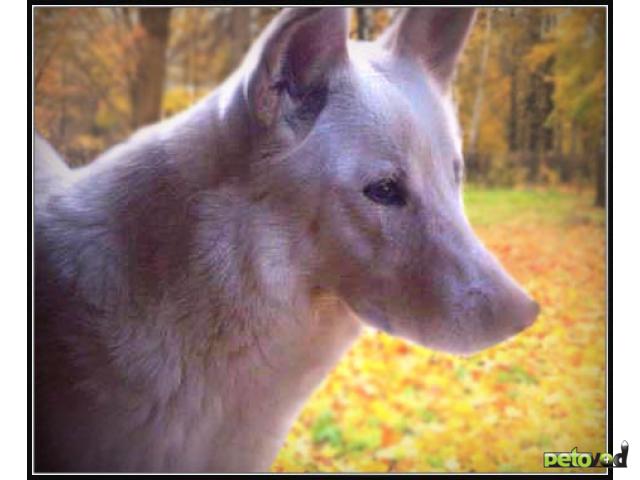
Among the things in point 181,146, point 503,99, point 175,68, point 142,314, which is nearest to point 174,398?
point 142,314

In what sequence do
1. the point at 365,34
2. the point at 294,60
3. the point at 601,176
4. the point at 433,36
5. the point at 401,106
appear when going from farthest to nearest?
the point at 601,176
the point at 365,34
the point at 433,36
the point at 401,106
the point at 294,60

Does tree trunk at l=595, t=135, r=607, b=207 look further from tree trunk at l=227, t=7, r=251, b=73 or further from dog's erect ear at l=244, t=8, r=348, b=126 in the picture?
tree trunk at l=227, t=7, r=251, b=73

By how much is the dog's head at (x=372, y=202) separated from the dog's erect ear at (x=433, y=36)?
25 centimetres

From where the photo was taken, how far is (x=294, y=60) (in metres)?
2.06

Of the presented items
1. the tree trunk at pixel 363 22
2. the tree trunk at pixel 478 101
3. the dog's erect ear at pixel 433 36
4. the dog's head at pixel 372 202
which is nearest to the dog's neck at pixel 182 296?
the dog's head at pixel 372 202

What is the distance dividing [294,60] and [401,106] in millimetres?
377

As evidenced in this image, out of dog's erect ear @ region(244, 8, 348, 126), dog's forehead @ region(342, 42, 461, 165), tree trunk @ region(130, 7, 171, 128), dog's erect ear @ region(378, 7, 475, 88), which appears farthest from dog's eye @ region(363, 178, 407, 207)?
tree trunk @ region(130, 7, 171, 128)

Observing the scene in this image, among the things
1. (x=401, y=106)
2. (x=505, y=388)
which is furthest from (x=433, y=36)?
(x=505, y=388)

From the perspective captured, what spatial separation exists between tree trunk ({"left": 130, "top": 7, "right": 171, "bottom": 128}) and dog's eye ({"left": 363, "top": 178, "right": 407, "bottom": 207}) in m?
1.40

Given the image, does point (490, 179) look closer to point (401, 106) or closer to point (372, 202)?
point (401, 106)

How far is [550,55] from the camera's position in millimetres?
3062

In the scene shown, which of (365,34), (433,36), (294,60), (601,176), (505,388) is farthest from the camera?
(505,388)

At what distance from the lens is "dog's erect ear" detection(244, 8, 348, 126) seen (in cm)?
198

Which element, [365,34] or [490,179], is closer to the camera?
[365,34]
